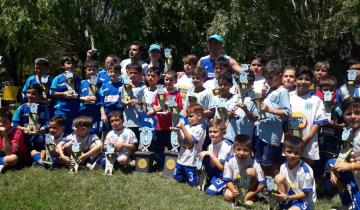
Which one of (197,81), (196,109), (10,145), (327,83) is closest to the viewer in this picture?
(196,109)

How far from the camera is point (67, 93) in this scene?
25.7 ft

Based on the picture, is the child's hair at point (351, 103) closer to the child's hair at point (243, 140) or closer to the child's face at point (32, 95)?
the child's hair at point (243, 140)

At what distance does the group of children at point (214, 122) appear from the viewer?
224 inches

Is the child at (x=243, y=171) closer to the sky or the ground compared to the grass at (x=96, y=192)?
closer to the sky

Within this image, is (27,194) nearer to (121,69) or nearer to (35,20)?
(121,69)

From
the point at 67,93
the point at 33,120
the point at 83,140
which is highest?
the point at 67,93

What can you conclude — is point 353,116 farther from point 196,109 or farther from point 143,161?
point 143,161

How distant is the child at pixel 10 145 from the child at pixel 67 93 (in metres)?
0.88

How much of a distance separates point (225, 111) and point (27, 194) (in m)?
2.88

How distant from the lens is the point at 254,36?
19469mm

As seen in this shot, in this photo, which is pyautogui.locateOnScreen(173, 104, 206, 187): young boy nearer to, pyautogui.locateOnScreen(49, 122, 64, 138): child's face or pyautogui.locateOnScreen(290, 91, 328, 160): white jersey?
pyautogui.locateOnScreen(290, 91, 328, 160): white jersey

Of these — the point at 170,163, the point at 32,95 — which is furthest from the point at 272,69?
the point at 32,95

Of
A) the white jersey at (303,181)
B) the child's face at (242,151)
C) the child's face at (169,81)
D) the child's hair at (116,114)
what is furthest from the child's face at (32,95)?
the white jersey at (303,181)

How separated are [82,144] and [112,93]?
104 centimetres
